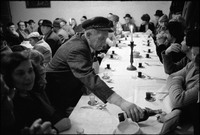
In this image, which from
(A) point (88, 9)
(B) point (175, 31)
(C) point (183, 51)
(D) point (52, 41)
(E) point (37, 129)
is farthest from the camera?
(A) point (88, 9)

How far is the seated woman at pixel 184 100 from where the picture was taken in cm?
146

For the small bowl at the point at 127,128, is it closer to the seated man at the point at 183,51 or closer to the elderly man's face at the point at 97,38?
the elderly man's face at the point at 97,38

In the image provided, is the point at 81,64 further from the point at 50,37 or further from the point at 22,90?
the point at 50,37

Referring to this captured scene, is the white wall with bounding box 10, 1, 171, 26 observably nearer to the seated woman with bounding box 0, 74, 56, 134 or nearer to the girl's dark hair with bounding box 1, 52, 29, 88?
the girl's dark hair with bounding box 1, 52, 29, 88

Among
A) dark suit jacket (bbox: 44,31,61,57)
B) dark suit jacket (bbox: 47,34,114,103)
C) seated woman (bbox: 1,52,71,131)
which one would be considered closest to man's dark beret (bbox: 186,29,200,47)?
dark suit jacket (bbox: 47,34,114,103)

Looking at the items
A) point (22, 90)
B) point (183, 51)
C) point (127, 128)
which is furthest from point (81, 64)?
point (183, 51)

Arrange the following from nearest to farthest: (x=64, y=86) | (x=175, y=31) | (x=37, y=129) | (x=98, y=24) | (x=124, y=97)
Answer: (x=37, y=129), (x=98, y=24), (x=124, y=97), (x=64, y=86), (x=175, y=31)

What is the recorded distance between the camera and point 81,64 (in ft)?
5.85

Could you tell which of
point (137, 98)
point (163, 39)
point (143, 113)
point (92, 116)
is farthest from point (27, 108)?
point (163, 39)

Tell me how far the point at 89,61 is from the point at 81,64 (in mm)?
140

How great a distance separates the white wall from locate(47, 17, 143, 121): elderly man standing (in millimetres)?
9039

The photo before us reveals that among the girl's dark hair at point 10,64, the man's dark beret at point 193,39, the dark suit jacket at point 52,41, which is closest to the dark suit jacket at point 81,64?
the girl's dark hair at point 10,64

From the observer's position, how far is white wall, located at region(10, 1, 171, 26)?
1025cm

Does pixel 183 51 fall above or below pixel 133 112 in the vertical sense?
above
